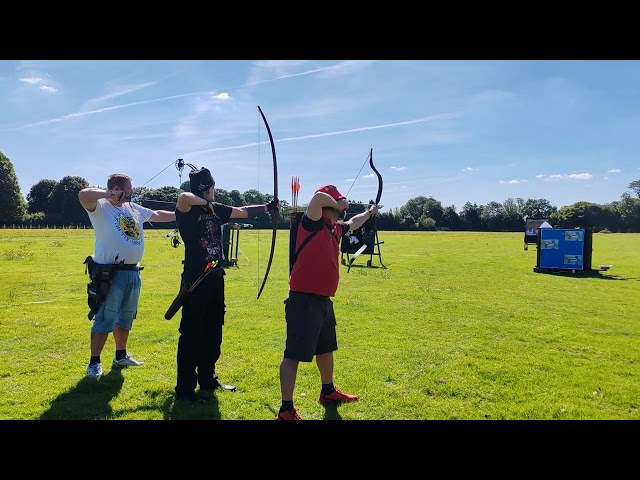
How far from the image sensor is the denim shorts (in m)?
5.26

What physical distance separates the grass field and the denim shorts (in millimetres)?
600

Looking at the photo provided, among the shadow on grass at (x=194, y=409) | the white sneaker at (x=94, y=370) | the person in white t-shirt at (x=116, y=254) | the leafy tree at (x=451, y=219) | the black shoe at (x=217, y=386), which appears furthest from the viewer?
the leafy tree at (x=451, y=219)

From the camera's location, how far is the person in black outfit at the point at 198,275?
184 inches

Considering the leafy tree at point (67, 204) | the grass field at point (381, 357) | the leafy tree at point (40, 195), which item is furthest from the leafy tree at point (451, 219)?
the grass field at point (381, 357)

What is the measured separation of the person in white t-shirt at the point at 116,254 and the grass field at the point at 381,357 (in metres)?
0.58

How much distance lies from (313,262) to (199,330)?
1.40 meters

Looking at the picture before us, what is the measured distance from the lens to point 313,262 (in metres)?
4.21

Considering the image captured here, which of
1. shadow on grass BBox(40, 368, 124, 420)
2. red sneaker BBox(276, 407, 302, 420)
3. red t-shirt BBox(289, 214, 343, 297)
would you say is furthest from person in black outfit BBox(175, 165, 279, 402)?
red sneaker BBox(276, 407, 302, 420)

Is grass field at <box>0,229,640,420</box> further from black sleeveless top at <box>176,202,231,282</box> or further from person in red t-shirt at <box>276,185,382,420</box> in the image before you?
black sleeveless top at <box>176,202,231,282</box>

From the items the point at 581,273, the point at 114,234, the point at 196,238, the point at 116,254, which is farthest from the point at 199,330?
the point at 581,273

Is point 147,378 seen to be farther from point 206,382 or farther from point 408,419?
point 408,419

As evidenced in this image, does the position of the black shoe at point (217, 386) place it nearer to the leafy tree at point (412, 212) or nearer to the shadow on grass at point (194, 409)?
the shadow on grass at point (194, 409)
